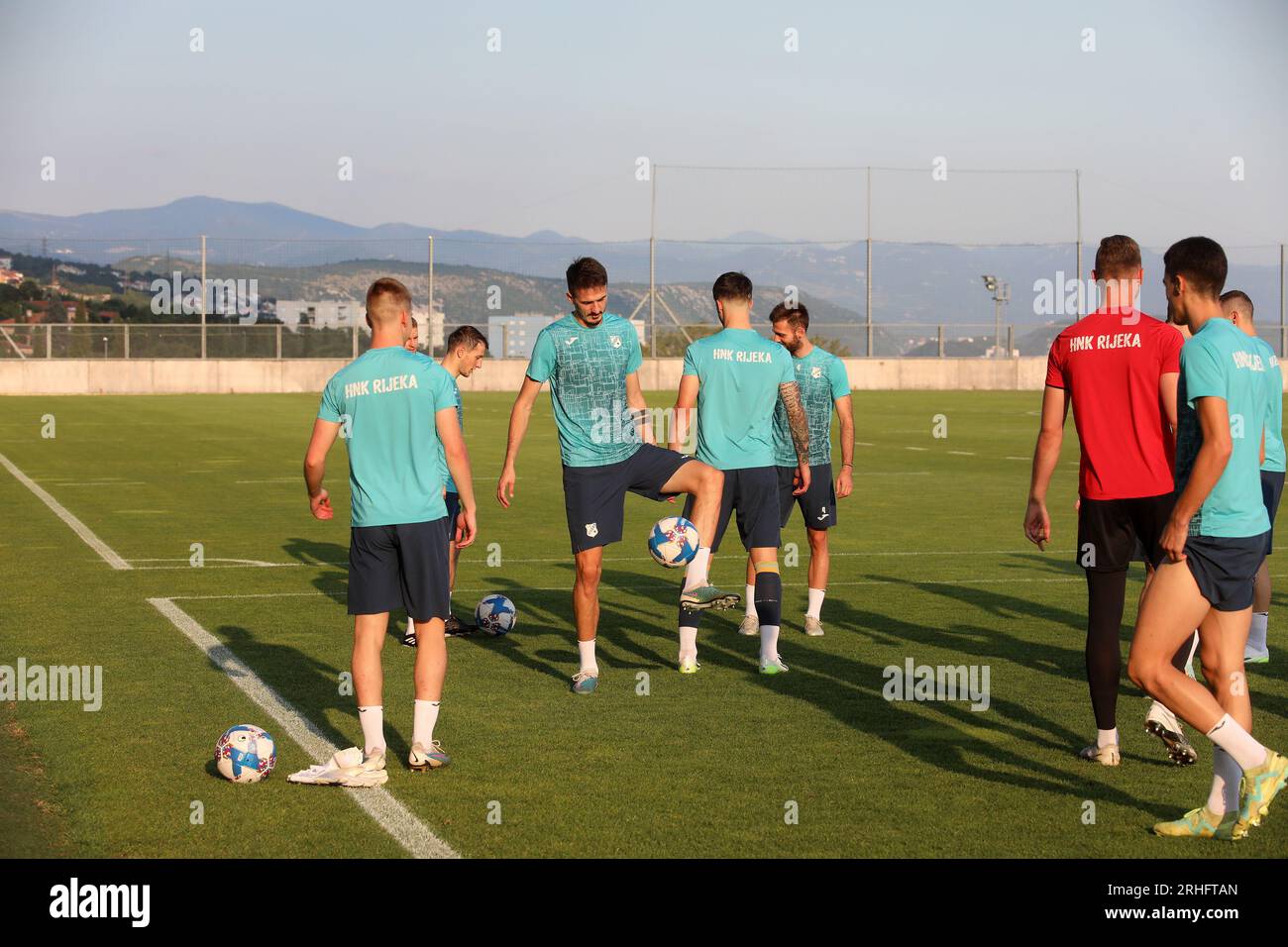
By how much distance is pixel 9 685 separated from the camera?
29.1ft

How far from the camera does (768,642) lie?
9.38 meters

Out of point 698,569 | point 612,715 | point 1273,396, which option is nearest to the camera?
point 1273,396

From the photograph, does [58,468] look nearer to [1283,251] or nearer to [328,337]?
[328,337]

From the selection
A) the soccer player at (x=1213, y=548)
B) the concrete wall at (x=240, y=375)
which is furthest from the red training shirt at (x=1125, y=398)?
the concrete wall at (x=240, y=375)

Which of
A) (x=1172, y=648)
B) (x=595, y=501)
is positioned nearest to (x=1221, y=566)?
(x=1172, y=648)

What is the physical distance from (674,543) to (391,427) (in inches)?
106

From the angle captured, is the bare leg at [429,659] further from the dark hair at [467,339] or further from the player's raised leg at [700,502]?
the dark hair at [467,339]

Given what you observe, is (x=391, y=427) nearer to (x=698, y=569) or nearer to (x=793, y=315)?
(x=698, y=569)

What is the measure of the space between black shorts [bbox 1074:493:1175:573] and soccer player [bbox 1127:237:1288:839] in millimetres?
668

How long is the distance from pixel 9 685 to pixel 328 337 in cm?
4771

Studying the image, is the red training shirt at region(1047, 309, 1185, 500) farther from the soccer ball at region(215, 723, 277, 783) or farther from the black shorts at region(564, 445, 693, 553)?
the soccer ball at region(215, 723, 277, 783)

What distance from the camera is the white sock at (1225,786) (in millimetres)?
6090

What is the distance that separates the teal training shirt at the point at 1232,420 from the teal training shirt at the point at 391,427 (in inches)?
116

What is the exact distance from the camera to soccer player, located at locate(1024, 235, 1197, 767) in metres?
6.96
